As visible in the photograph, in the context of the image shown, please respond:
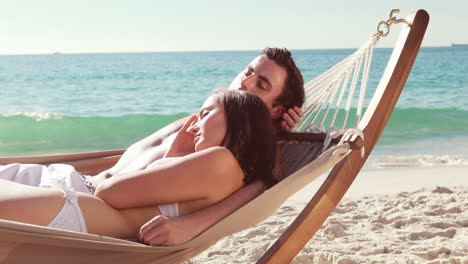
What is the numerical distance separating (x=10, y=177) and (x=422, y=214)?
2.39 meters

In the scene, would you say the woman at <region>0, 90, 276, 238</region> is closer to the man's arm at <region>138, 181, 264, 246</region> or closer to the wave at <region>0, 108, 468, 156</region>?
the man's arm at <region>138, 181, 264, 246</region>

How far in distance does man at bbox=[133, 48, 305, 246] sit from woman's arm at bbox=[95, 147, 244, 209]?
7 centimetres

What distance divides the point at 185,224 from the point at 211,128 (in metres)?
0.30

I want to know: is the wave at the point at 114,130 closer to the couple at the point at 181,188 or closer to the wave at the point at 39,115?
the wave at the point at 39,115

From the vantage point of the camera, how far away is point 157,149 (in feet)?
6.70

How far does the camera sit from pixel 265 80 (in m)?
2.41

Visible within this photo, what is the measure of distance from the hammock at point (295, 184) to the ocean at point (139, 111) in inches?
131

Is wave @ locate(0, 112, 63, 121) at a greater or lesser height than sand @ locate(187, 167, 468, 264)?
greater

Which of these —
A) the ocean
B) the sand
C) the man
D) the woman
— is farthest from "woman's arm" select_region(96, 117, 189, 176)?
the ocean

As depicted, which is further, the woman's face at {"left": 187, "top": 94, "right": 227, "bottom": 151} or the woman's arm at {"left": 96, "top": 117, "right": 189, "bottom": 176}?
the woman's arm at {"left": 96, "top": 117, "right": 189, "bottom": 176}

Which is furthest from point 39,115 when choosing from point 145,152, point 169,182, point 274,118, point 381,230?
point 169,182

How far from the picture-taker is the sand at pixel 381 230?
2.73 meters

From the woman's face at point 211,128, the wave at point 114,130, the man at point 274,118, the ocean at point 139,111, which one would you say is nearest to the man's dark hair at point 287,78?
the man at point 274,118

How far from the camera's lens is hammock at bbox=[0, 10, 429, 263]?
1.38 meters
